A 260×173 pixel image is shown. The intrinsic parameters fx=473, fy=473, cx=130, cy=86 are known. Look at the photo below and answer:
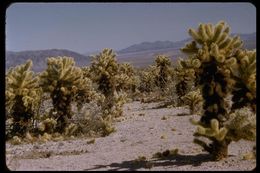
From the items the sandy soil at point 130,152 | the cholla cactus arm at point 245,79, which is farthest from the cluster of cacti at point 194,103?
the cholla cactus arm at point 245,79

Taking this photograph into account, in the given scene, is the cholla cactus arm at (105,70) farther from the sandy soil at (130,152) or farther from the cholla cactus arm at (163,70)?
the cholla cactus arm at (163,70)

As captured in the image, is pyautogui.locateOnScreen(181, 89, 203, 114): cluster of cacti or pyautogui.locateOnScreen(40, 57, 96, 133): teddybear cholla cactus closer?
pyautogui.locateOnScreen(40, 57, 96, 133): teddybear cholla cactus

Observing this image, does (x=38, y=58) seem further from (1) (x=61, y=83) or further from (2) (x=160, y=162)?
(2) (x=160, y=162)

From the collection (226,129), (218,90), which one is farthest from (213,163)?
(218,90)

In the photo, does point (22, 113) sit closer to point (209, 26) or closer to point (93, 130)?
point (93, 130)

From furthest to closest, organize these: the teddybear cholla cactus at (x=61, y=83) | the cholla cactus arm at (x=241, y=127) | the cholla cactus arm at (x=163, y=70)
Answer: the cholla cactus arm at (x=163, y=70) < the teddybear cholla cactus at (x=61, y=83) < the cholla cactus arm at (x=241, y=127)

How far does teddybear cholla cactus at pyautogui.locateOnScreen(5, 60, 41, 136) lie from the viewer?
1276cm

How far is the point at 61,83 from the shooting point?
1322cm

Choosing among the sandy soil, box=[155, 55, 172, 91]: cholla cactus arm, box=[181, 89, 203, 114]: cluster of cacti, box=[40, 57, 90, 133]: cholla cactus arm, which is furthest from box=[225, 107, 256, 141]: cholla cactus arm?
box=[155, 55, 172, 91]: cholla cactus arm

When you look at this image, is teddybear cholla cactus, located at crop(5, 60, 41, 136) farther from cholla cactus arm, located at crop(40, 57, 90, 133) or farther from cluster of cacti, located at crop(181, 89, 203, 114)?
cluster of cacti, located at crop(181, 89, 203, 114)

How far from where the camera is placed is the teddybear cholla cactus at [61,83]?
42.8ft

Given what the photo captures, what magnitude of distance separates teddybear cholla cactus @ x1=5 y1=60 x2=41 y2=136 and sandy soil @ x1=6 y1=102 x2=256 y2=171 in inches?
61.9

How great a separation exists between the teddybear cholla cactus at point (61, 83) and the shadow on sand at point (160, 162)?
4745mm

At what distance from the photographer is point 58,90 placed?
13195 mm
